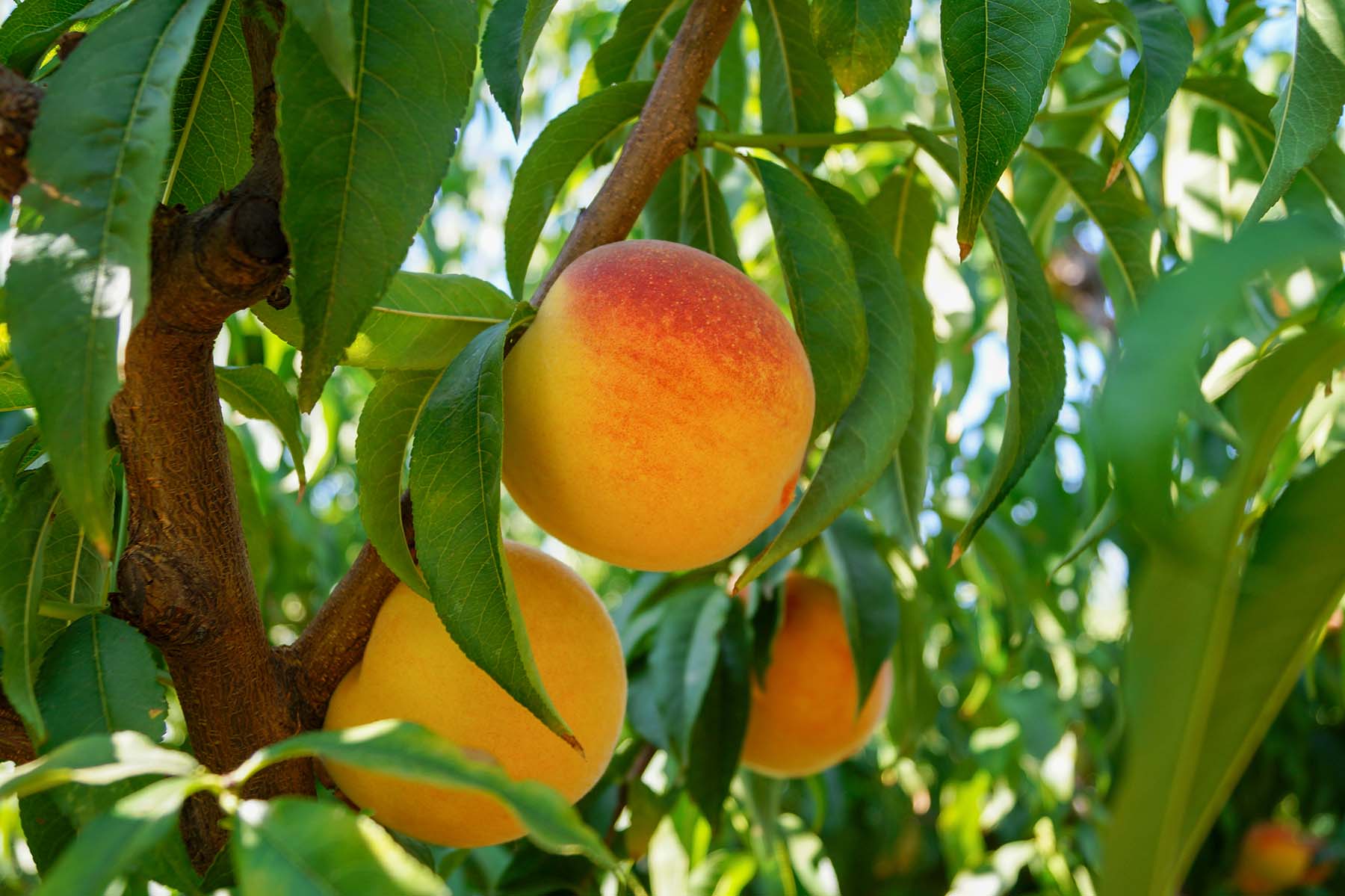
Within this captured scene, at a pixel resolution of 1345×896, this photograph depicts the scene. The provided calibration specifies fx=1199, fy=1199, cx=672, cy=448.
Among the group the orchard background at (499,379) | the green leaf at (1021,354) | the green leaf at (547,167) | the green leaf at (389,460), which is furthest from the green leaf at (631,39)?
the green leaf at (389,460)

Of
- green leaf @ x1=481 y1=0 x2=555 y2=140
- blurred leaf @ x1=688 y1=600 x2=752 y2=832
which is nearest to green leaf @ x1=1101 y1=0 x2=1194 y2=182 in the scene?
green leaf @ x1=481 y1=0 x2=555 y2=140

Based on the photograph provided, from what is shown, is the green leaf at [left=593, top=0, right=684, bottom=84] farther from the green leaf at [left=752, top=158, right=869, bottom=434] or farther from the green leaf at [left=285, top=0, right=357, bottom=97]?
the green leaf at [left=285, top=0, right=357, bottom=97]

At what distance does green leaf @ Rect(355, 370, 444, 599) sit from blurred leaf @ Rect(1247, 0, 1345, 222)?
0.44 m

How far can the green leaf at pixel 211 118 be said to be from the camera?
0.60 meters

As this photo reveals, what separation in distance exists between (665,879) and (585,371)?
739mm

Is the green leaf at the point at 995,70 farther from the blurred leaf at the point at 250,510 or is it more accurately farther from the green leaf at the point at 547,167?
the blurred leaf at the point at 250,510

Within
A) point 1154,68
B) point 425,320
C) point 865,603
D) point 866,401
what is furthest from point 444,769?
point 865,603

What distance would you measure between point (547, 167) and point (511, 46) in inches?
3.6

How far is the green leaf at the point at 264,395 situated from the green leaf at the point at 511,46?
225 millimetres

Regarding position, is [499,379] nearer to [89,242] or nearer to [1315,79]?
[89,242]

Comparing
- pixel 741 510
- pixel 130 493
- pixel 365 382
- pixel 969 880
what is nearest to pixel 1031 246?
pixel 741 510

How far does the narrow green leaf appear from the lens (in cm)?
41

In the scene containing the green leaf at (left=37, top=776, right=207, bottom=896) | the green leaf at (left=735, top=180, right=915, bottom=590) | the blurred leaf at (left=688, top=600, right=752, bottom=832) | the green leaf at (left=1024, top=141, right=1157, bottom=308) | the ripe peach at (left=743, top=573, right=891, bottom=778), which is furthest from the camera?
the ripe peach at (left=743, top=573, right=891, bottom=778)

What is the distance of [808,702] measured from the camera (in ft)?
3.83
